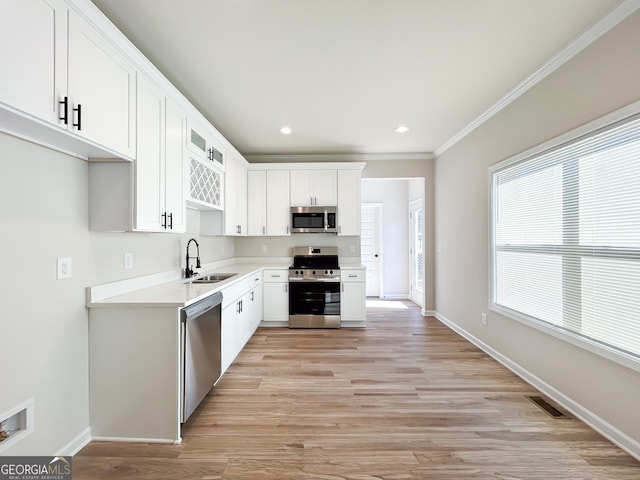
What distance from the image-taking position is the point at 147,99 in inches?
78.0

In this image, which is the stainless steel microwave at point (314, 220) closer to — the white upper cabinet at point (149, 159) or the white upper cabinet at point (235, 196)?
the white upper cabinet at point (235, 196)

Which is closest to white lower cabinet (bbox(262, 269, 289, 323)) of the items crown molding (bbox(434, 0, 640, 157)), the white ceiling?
the white ceiling

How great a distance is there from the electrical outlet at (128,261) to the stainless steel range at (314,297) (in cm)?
225

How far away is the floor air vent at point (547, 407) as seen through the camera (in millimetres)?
2119

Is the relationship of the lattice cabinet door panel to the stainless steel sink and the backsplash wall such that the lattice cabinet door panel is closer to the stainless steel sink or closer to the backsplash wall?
the stainless steel sink

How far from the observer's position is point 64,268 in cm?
165

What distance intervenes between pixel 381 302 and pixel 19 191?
562 centimetres

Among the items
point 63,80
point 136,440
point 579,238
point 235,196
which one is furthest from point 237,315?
point 579,238

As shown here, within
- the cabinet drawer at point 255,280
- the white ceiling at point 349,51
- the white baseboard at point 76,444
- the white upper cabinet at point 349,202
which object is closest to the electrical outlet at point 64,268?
the white baseboard at point 76,444

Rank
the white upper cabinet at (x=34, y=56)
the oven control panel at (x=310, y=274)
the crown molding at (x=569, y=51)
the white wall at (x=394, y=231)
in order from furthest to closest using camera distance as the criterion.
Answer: the white wall at (x=394, y=231) → the oven control panel at (x=310, y=274) → the crown molding at (x=569, y=51) → the white upper cabinet at (x=34, y=56)

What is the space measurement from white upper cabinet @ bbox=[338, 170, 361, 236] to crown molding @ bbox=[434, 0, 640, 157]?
6.04 feet

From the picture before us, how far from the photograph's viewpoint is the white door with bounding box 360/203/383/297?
21.4 ft

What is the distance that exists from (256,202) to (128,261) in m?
2.52

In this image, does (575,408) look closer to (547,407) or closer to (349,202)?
A: (547,407)
